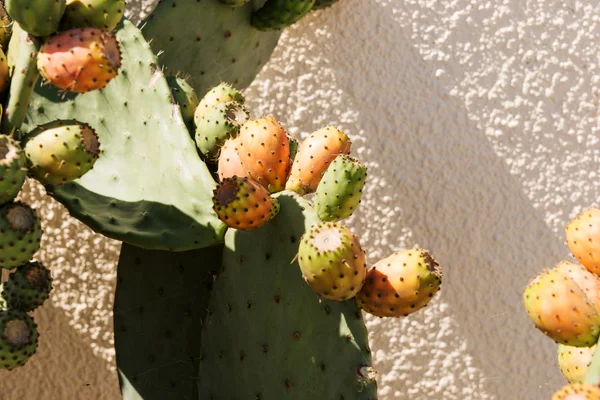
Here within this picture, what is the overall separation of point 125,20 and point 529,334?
0.98 m

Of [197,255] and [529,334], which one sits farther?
[529,334]

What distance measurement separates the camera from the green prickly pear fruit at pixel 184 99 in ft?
4.45

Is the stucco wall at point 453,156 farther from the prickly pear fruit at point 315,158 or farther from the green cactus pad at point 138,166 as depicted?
the prickly pear fruit at point 315,158

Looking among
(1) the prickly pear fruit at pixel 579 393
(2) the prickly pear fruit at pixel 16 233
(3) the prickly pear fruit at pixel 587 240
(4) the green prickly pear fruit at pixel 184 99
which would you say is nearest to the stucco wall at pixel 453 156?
(4) the green prickly pear fruit at pixel 184 99

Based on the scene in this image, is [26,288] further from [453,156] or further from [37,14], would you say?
[453,156]

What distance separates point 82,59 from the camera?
0.95 m

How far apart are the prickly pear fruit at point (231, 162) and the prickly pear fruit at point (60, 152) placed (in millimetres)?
227

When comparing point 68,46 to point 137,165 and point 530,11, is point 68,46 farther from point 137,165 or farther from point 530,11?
point 530,11

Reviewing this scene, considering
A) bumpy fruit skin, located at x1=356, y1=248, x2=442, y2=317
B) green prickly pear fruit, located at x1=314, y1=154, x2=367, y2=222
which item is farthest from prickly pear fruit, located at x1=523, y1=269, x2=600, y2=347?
green prickly pear fruit, located at x1=314, y1=154, x2=367, y2=222

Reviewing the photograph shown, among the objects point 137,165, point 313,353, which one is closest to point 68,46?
point 137,165

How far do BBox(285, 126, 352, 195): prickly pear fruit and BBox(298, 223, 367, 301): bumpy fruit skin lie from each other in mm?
172

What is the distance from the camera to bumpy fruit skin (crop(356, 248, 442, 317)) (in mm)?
1049

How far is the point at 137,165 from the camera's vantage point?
1.26 m

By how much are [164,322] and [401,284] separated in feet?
1.49
